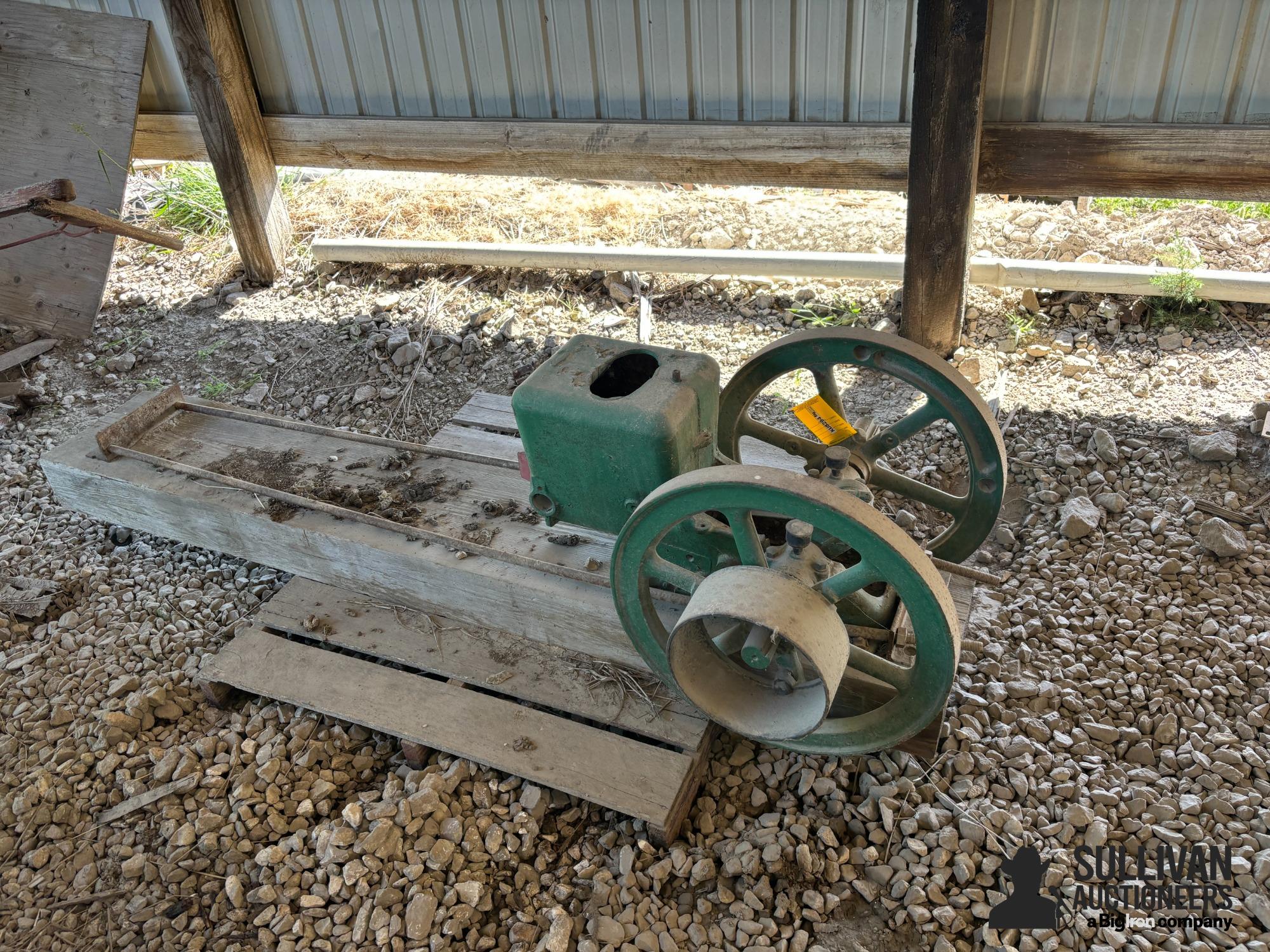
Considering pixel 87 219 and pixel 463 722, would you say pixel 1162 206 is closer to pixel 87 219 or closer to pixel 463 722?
pixel 463 722

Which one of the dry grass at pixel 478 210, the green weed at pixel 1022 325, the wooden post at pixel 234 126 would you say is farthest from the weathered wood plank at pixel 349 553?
the green weed at pixel 1022 325

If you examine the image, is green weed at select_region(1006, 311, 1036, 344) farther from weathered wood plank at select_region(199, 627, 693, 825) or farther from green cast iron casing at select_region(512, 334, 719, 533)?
weathered wood plank at select_region(199, 627, 693, 825)

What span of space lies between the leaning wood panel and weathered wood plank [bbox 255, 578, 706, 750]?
235 centimetres

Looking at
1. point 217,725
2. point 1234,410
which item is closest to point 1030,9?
point 1234,410

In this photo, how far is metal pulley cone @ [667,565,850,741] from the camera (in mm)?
1978

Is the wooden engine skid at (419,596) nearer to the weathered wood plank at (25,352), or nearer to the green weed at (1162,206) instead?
the weathered wood plank at (25,352)

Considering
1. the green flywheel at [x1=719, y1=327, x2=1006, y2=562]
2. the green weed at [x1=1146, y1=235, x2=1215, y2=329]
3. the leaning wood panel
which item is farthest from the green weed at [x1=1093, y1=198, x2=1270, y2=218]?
the green flywheel at [x1=719, y1=327, x2=1006, y2=562]

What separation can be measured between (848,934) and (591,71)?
355cm

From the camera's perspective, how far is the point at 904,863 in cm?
225

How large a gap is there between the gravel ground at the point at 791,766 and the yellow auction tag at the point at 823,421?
0.84 meters

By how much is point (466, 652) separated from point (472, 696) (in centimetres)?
17

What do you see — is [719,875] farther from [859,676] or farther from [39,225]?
[39,225]

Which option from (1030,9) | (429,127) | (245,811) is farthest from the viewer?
(429,127)

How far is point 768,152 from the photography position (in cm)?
399
